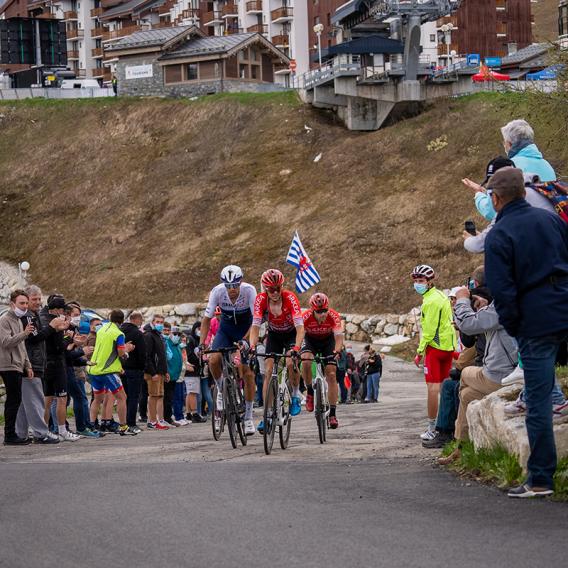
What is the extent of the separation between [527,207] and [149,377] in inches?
543

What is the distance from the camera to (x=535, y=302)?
27.9 feet

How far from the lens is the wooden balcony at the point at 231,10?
10512cm

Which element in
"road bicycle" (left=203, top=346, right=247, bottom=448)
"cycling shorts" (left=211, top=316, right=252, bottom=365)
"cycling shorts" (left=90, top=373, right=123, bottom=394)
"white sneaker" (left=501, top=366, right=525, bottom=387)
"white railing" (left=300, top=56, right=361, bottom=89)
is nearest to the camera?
"white sneaker" (left=501, top=366, right=525, bottom=387)

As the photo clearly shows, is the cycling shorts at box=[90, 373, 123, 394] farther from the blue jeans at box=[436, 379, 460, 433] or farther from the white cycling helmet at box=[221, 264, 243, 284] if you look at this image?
the blue jeans at box=[436, 379, 460, 433]

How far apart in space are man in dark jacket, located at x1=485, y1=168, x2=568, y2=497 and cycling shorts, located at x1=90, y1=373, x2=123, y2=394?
11.9 meters

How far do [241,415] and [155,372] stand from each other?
6731 millimetres

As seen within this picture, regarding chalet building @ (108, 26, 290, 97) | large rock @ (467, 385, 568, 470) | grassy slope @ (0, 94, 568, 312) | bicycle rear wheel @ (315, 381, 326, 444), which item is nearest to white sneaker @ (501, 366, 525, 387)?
large rock @ (467, 385, 568, 470)

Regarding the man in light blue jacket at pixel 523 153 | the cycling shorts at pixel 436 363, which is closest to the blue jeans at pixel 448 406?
the cycling shorts at pixel 436 363

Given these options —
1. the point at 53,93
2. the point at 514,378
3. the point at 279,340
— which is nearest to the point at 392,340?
the point at 279,340

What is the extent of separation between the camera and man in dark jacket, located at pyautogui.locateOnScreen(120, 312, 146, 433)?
20.3 m

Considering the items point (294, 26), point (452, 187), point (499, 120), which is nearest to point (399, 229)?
point (452, 187)

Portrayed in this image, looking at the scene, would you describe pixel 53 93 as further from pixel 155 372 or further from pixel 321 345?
pixel 321 345

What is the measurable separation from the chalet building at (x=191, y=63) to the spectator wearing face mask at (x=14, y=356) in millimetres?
61971

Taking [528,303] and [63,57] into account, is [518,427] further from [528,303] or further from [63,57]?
[63,57]
